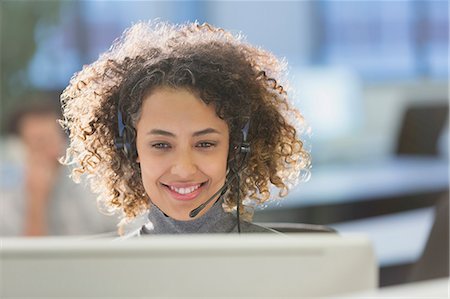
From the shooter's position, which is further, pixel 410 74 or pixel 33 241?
pixel 410 74

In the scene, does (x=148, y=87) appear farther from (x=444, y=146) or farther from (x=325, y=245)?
(x=444, y=146)

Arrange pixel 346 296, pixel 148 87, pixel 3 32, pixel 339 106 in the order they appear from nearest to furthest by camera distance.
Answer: pixel 346 296
pixel 148 87
pixel 3 32
pixel 339 106

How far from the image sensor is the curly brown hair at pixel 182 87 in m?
0.91

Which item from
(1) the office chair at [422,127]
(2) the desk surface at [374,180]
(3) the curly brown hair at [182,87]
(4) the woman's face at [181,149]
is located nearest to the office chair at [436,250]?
(3) the curly brown hair at [182,87]

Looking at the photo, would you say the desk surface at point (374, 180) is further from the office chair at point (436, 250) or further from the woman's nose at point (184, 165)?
the woman's nose at point (184, 165)

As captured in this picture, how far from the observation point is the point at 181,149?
2.92 feet

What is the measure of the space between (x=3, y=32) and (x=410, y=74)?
194 centimetres

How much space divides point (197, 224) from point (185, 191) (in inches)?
1.5

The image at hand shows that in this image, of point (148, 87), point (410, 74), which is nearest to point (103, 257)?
point (148, 87)

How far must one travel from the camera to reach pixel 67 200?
163cm

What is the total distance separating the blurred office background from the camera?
8.85 ft

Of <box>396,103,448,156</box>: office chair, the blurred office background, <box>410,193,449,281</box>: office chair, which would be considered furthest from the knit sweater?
<box>396,103,448,156</box>: office chair

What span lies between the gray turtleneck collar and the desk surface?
2.05m

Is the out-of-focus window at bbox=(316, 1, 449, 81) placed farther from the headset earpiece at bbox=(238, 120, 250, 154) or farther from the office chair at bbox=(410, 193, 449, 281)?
the headset earpiece at bbox=(238, 120, 250, 154)
